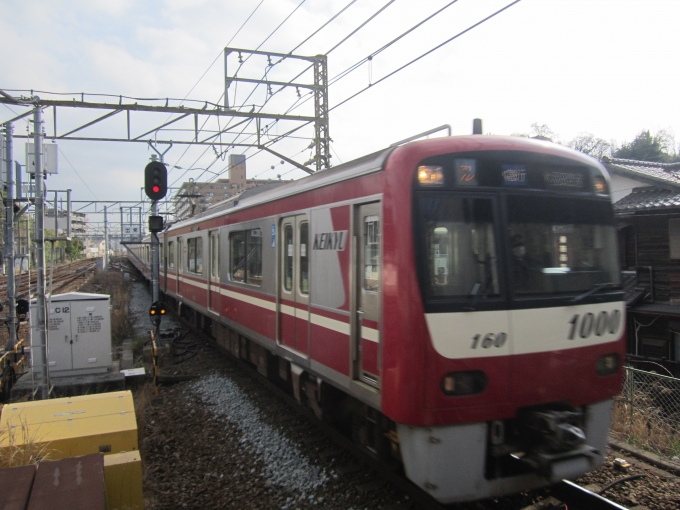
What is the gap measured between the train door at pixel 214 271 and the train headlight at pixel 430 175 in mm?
6573

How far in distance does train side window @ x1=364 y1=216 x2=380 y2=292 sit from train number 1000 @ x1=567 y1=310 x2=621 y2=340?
1.48 metres

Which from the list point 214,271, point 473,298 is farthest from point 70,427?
point 214,271

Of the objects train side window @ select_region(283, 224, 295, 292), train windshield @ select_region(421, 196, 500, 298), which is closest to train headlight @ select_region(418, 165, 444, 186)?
train windshield @ select_region(421, 196, 500, 298)

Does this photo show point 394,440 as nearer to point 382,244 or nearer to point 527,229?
point 382,244

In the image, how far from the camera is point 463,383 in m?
3.79

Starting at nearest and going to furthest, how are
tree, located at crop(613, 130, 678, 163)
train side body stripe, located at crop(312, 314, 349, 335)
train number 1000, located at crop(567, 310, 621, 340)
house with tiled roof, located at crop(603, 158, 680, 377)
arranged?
train number 1000, located at crop(567, 310, 621, 340) → train side body stripe, located at crop(312, 314, 349, 335) → house with tiled roof, located at crop(603, 158, 680, 377) → tree, located at crop(613, 130, 678, 163)

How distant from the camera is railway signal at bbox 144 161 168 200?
391 inches

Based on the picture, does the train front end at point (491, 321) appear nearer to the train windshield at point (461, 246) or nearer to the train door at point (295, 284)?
the train windshield at point (461, 246)

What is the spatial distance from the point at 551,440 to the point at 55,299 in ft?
23.9

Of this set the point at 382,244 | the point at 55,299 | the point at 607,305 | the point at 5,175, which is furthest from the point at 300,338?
the point at 5,175

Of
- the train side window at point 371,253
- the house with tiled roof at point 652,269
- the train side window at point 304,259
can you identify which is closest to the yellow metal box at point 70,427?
the train side window at point 304,259

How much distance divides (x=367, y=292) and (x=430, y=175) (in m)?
1.12

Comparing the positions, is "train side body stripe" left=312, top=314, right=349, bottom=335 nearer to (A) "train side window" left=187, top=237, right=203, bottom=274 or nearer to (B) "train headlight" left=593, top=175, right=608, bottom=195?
(B) "train headlight" left=593, top=175, right=608, bottom=195

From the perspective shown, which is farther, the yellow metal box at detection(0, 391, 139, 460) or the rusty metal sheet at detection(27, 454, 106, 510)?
the yellow metal box at detection(0, 391, 139, 460)
